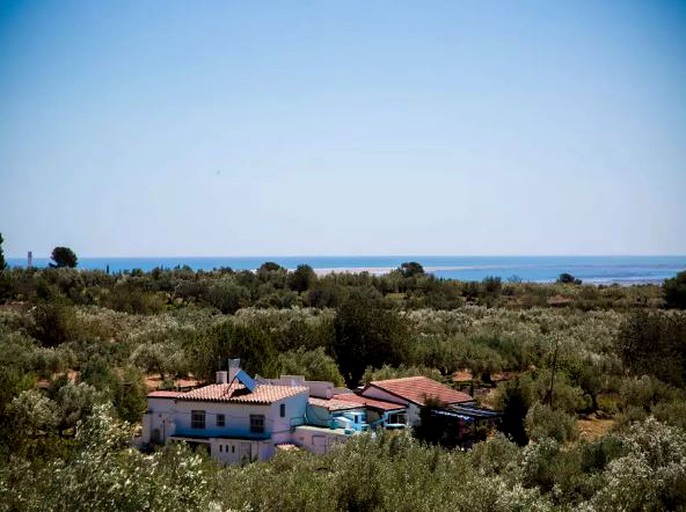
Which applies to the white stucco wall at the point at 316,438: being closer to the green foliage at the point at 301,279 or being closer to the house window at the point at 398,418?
the house window at the point at 398,418

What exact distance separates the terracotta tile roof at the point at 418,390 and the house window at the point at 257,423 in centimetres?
664

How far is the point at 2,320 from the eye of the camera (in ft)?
191

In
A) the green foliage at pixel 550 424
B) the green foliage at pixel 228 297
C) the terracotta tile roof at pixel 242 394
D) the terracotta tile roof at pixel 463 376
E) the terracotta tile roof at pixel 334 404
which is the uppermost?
the green foliage at pixel 228 297

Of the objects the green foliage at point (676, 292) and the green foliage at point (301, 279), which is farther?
the green foliage at point (301, 279)

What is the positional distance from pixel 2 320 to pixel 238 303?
28.3 m

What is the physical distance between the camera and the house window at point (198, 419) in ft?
107

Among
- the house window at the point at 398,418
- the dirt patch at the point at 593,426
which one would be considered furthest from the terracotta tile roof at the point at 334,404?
the dirt patch at the point at 593,426

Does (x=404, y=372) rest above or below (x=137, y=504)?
below

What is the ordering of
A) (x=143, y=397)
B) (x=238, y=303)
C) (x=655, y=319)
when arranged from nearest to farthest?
1. (x=143, y=397)
2. (x=655, y=319)
3. (x=238, y=303)

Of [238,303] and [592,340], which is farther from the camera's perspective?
[238,303]

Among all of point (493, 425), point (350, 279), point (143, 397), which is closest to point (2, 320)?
point (143, 397)

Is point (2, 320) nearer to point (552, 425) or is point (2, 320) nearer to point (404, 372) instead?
point (404, 372)

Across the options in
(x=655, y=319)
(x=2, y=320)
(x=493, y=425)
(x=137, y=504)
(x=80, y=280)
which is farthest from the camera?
(x=80, y=280)

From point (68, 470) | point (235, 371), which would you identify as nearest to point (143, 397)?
point (235, 371)
